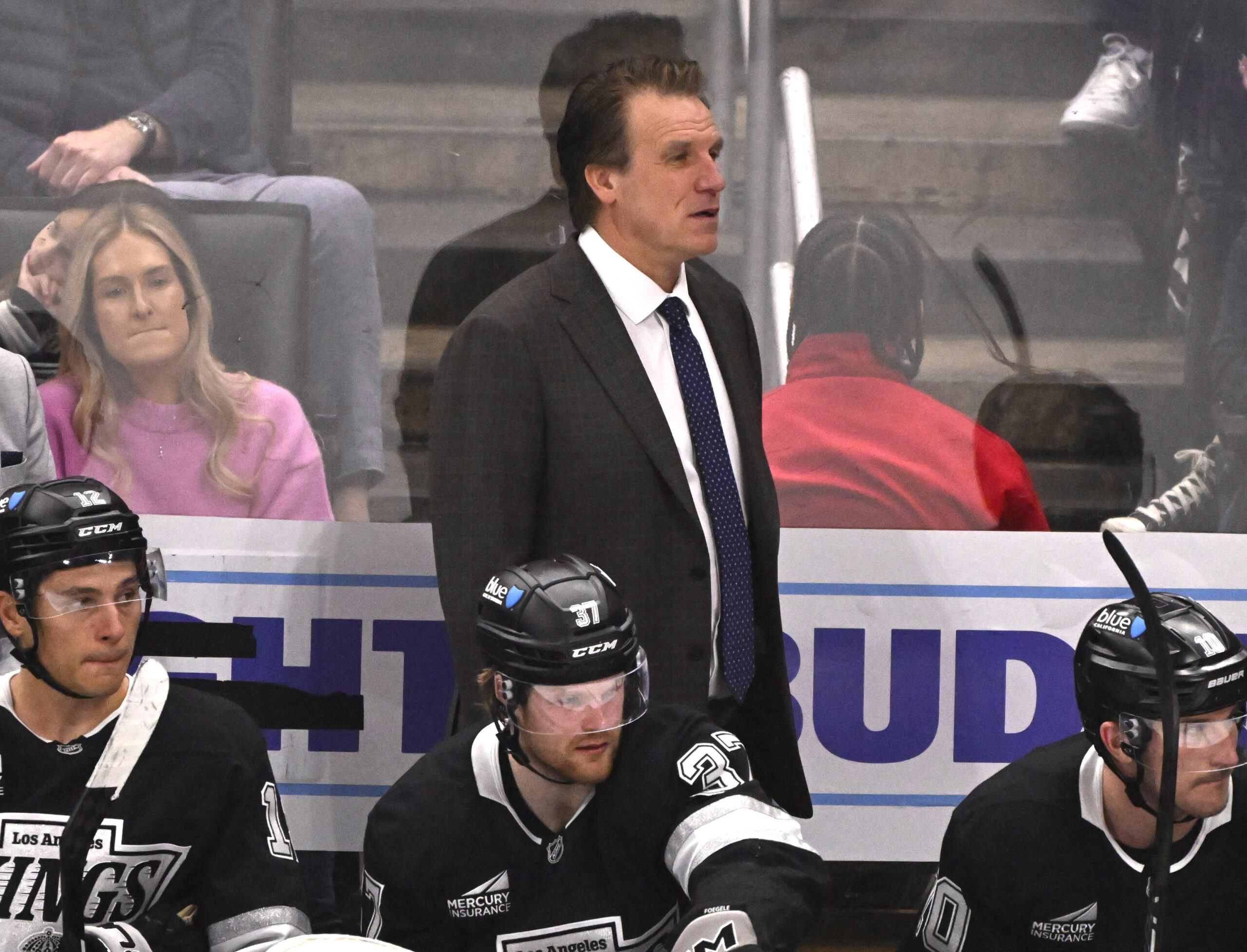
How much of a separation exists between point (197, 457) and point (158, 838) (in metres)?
1.35

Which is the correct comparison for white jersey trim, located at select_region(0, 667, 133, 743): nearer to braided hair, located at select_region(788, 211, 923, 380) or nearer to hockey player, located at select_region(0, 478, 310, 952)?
hockey player, located at select_region(0, 478, 310, 952)

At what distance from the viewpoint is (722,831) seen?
2.12 m

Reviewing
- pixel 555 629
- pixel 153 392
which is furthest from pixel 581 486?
pixel 153 392

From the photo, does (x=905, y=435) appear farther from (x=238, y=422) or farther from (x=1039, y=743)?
(x=238, y=422)

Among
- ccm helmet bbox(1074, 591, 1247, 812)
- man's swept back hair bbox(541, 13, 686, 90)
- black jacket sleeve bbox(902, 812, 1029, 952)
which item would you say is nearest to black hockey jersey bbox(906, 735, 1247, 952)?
black jacket sleeve bbox(902, 812, 1029, 952)

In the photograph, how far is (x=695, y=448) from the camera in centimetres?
280

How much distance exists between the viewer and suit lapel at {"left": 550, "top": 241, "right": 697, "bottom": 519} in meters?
2.75

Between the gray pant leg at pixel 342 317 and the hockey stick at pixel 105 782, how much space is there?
1.15 meters

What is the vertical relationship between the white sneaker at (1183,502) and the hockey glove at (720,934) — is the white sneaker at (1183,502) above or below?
above

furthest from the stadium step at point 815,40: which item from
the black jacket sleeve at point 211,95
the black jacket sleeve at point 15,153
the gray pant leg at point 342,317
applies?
the black jacket sleeve at point 15,153

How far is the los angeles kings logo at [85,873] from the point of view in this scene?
2318 mm

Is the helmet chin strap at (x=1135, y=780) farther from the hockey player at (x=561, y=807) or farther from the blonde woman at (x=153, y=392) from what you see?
the blonde woman at (x=153, y=392)

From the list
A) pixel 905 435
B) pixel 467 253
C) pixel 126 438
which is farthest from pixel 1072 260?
pixel 126 438

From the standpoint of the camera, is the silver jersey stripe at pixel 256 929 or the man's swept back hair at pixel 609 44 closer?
the silver jersey stripe at pixel 256 929
